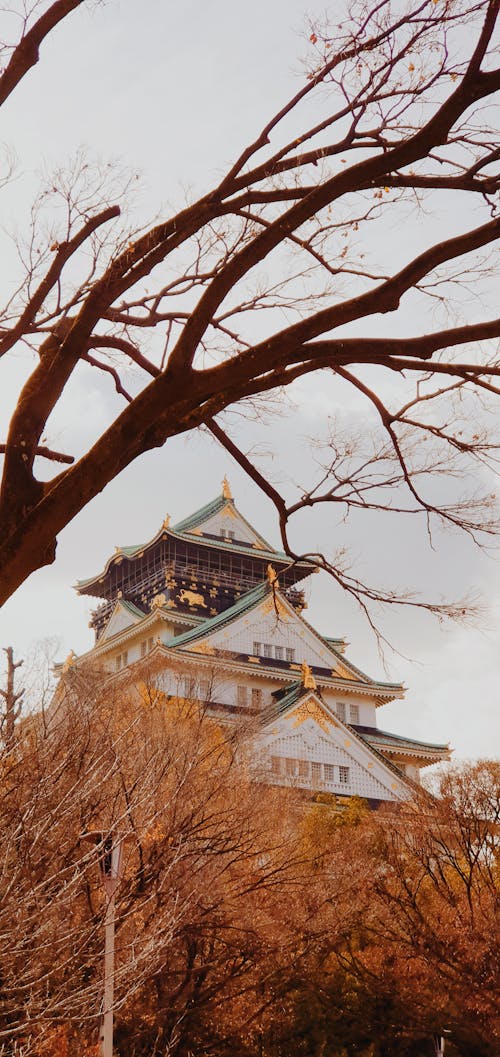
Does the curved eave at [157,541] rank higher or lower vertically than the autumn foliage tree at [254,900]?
higher

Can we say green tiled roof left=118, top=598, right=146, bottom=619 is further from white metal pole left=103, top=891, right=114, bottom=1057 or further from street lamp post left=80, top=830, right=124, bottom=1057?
white metal pole left=103, top=891, right=114, bottom=1057

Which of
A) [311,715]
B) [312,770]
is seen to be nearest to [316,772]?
[312,770]

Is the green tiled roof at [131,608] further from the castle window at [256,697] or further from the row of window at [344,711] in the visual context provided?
the row of window at [344,711]

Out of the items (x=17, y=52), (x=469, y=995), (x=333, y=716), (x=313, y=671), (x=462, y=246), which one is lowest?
(x=469, y=995)

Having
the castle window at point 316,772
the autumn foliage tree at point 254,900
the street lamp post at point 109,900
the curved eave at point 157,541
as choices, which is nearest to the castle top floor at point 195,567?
the curved eave at point 157,541

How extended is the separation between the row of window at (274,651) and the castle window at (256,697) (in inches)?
50.2

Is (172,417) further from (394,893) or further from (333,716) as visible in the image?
(333,716)

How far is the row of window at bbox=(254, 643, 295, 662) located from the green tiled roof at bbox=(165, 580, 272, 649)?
1.44 metres

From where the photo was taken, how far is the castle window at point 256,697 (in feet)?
114

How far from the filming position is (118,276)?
4855mm

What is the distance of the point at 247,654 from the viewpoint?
36.2m

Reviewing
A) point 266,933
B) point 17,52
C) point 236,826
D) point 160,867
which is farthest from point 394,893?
point 17,52

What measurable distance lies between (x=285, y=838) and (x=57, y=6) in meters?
14.1

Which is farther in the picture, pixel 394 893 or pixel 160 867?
pixel 394 893
